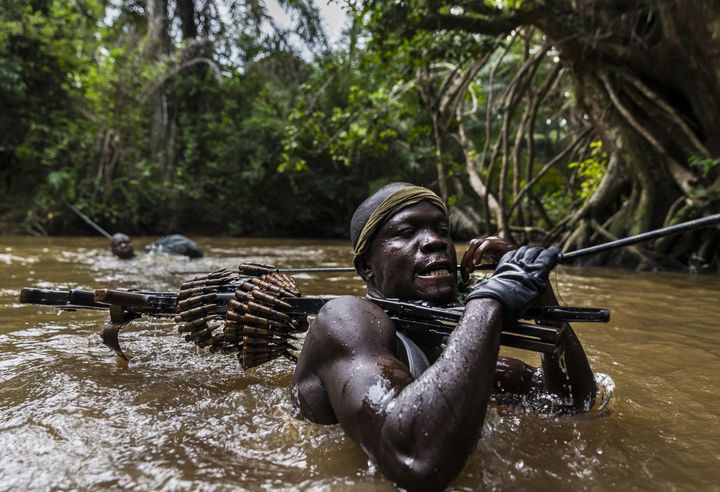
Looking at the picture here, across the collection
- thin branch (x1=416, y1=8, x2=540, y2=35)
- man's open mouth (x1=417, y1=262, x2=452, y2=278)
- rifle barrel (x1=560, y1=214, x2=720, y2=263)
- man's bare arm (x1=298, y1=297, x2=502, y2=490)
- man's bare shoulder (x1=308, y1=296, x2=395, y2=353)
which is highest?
thin branch (x1=416, y1=8, x2=540, y2=35)

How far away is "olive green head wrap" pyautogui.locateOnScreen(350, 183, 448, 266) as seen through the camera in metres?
2.12

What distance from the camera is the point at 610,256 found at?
8.50 metres

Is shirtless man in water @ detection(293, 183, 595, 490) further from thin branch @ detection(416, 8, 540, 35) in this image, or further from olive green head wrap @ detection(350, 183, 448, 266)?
thin branch @ detection(416, 8, 540, 35)

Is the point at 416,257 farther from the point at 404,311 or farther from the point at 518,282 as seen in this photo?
the point at 518,282

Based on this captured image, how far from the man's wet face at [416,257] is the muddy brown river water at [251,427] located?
542mm

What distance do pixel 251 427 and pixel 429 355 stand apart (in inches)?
28.3

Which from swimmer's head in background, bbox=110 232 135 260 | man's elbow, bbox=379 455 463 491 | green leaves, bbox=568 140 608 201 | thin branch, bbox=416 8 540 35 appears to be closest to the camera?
man's elbow, bbox=379 455 463 491

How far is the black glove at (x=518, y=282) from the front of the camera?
1.57 m

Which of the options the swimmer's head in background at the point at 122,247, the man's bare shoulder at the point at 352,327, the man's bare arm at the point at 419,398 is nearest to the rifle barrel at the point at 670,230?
the man's bare arm at the point at 419,398

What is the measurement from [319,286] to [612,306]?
114 inches

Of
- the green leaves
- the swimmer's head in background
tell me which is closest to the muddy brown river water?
the swimmer's head in background

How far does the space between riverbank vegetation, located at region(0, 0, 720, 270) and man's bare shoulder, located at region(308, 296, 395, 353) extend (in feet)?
16.6

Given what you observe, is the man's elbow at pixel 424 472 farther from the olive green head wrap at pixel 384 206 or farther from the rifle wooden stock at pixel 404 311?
the olive green head wrap at pixel 384 206

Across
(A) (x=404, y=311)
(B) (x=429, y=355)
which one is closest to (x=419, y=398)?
(A) (x=404, y=311)
